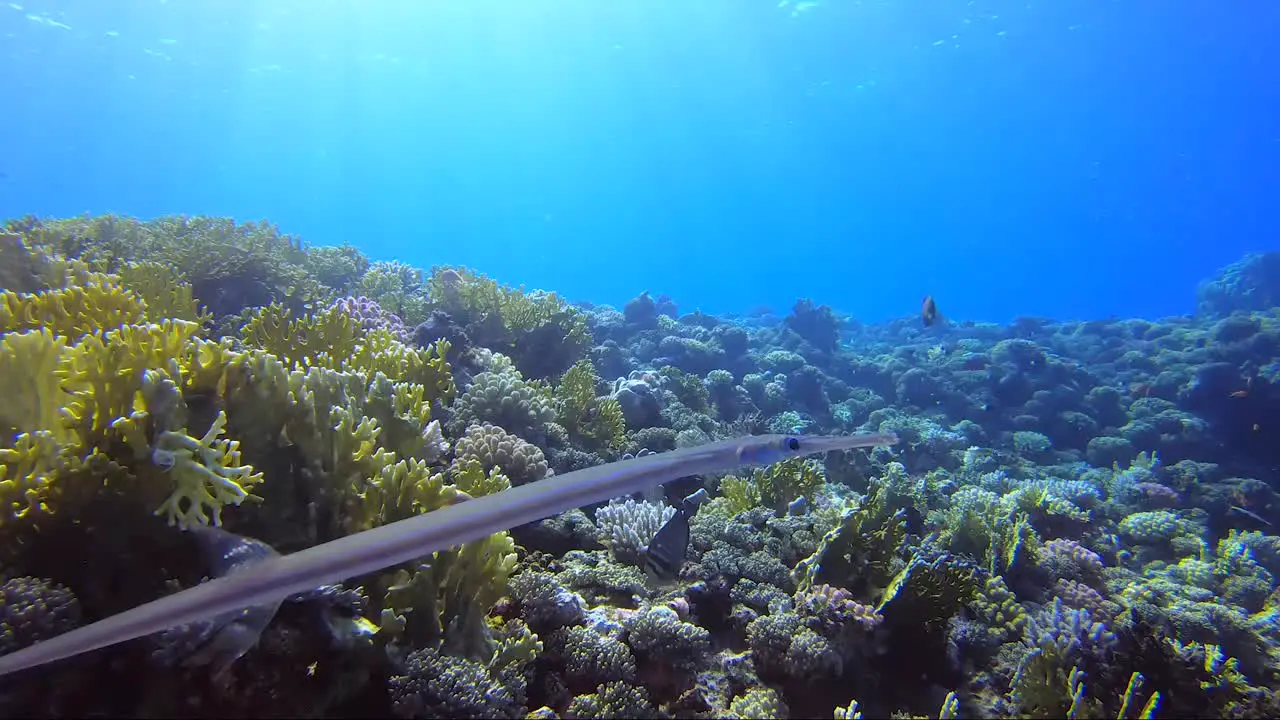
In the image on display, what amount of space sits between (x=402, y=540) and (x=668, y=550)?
9.48 ft

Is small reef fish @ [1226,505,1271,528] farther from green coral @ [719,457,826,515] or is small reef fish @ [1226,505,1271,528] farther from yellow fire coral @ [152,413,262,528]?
yellow fire coral @ [152,413,262,528]

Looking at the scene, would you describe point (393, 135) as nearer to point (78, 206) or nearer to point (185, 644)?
point (78, 206)

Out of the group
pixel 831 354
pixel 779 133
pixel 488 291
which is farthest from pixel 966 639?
pixel 779 133

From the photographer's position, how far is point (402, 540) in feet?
8.14

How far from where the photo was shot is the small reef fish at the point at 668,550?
191 inches

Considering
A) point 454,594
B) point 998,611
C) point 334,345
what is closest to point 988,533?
point 998,611

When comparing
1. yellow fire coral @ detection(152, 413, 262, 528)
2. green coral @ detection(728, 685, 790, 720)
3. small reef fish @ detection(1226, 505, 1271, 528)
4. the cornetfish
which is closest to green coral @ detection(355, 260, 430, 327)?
yellow fire coral @ detection(152, 413, 262, 528)

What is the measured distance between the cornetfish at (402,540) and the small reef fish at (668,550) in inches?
66.3

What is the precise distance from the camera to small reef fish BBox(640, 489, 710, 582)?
486 centimetres

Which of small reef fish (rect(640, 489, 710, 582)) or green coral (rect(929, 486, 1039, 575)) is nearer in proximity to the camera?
small reef fish (rect(640, 489, 710, 582))

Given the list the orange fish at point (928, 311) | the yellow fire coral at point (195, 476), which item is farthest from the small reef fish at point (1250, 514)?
the yellow fire coral at point (195, 476)

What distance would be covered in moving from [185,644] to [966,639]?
5.58 metres

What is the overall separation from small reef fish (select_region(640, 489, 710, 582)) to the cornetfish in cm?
168

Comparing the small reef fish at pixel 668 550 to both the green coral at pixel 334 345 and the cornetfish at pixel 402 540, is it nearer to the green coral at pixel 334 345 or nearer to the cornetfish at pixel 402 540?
the cornetfish at pixel 402 540
